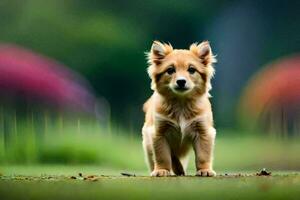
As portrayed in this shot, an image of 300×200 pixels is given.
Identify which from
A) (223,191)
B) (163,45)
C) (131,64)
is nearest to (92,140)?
(131,64)

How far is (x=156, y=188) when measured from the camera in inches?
184

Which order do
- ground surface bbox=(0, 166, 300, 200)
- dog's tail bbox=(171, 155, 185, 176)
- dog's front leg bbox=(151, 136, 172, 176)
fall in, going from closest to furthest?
ground surface bbox=(0, 166, 300, 200)
dog's front leg bbox=(151, 136, 172, 176)
dog's tail bbox=(171, 155, 185, 176)

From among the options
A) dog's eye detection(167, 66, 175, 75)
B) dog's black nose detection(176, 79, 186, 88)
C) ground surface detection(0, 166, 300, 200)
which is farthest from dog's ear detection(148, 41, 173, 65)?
ground surface detection(0, 166, 300, 200)

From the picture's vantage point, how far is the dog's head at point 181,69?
16.1 feet

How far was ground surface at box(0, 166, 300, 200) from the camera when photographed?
4.66 m

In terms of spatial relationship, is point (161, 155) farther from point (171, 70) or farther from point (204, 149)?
point (171, 70)

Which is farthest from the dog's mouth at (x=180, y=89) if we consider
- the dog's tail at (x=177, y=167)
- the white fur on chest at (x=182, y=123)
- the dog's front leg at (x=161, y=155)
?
the dog's tail at (x=177, y=167)

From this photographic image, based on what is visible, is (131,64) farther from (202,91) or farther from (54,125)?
(202,91)

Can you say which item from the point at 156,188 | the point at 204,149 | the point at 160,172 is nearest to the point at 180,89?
the point at 204,149

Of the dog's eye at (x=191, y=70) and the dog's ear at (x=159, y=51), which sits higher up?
the dog's ear at (x=159, y=51)

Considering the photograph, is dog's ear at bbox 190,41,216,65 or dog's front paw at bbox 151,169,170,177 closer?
dog's front paw at bbox 151,169,170,177

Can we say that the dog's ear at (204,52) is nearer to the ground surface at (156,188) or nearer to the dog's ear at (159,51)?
the dog's ear at (159,51)

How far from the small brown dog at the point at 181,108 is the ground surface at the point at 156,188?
17 centimetres

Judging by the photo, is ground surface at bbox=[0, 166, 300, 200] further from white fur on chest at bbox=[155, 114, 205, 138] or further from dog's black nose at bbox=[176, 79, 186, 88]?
dog's black nose at bbox=[176, 79, 186, 88]
